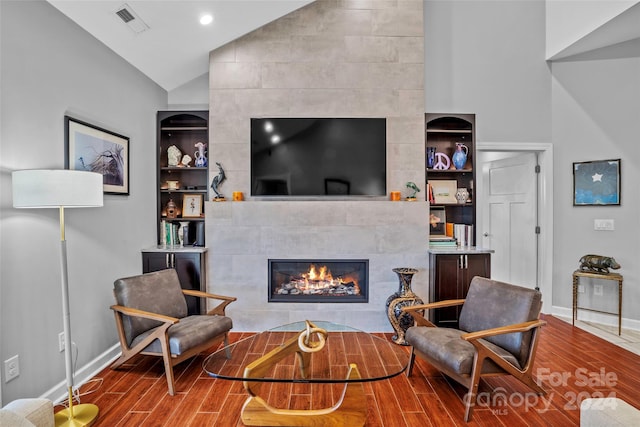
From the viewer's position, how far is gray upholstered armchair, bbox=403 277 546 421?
213 cm

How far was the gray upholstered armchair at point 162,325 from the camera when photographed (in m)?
2.44

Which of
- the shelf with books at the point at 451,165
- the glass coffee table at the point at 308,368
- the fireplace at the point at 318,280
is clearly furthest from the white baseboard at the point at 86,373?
the shelf with books at the point at 451,165

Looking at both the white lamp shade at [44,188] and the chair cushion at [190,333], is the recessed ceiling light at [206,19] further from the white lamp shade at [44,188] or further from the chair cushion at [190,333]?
the chair cushion at [190,333]

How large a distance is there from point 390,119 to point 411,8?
127 centimetres

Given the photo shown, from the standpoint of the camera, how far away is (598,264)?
3658 millimetres

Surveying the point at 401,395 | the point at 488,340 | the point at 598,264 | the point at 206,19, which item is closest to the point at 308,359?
the point at 401,395

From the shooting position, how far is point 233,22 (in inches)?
135

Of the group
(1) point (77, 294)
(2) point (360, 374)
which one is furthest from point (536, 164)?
(1) point (77, 294)

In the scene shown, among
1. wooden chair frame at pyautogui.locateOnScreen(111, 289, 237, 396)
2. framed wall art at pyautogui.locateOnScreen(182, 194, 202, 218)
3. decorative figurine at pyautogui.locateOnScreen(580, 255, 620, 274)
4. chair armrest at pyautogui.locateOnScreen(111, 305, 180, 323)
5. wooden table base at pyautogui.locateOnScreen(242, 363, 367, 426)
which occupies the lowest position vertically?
wooden table base at pyautogui.locateOnScreen(242, 363, 367, 426)

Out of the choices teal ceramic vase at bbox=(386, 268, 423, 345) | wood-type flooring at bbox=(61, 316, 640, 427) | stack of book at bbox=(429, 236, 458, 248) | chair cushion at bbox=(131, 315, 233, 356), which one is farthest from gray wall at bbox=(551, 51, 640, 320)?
chair cushion at bbox=(131, 315, 233, 356)

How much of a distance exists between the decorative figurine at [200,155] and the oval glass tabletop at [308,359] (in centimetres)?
235

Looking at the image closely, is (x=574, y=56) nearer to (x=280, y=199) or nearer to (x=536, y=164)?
(x=536, y=164)

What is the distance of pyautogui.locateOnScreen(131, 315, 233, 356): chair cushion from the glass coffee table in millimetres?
425

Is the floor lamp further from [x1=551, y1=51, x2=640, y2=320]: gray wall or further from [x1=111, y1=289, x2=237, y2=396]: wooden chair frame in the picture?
[x1=551, y1=51, x2=640, y2=320]: gray wall
